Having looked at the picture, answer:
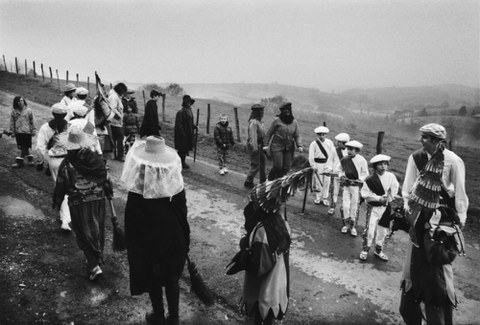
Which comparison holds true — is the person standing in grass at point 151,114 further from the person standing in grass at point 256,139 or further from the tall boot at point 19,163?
the tall boot at point 19,163

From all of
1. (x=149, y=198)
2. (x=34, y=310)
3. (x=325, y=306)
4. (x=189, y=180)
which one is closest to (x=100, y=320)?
(x=34, y=310)

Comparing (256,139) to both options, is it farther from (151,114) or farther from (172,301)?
(172,301)

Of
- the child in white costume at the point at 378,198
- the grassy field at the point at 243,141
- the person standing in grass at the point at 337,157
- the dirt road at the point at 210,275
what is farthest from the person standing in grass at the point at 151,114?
the child in white costume at the point at 378,198

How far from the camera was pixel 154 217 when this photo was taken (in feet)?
11.3

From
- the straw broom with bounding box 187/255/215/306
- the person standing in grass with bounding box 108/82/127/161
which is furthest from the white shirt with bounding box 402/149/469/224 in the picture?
the person standing in grass with bounding box 108/82/127/161

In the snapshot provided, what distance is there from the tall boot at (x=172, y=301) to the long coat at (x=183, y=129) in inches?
Answer: 253

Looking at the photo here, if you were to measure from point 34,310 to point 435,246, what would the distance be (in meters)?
4.65

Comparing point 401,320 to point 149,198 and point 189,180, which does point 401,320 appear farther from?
point 189,180

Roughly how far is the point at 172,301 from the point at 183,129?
6.57 metres

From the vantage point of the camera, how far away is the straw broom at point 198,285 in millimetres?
4102

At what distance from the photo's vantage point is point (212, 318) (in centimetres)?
420

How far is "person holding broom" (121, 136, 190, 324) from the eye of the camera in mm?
3385

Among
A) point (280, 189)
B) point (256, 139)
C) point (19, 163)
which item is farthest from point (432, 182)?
point (19, 163)

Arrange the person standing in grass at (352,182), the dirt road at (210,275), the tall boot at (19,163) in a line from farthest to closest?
the tall boot at (19,163) < the person standing in grass at (352,182) < the dirt road at (210,275)
